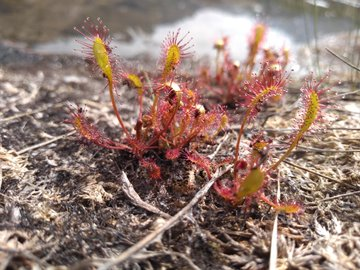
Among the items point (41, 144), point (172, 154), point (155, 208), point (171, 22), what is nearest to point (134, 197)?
point (155, 208)

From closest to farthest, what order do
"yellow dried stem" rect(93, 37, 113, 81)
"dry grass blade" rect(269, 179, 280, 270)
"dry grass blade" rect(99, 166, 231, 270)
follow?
"dry grass blade" rect(99, 166, 231, 270) → "dry grass blade" rect(269, 179, 280, 270) → "yellow dried stem" rect(93, 37, 113, 81)

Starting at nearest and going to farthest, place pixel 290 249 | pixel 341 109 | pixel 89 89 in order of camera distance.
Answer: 1. pixel 290 249
2. pixel 341 109
3. pixel 89 89

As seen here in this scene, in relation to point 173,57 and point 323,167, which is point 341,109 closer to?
point 323,167

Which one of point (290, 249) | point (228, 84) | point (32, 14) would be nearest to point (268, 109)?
point (228, 84)

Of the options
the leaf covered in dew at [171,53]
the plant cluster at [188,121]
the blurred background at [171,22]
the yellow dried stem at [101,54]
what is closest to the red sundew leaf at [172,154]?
the plant cluster at [188,121]

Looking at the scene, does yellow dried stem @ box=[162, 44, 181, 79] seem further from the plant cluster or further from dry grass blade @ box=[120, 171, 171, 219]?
dry grass blade @ box=[120, 171, 171, 219]

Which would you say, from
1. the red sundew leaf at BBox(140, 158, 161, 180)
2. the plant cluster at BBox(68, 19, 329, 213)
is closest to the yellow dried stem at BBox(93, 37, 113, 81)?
the plant cluster at BBox(68, 19, 329, 213)

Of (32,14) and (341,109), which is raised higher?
(32,14)

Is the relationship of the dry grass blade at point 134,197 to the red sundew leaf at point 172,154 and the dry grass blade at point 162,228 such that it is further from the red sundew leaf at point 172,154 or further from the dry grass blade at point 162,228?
the red sundew leaf at point 172,154
